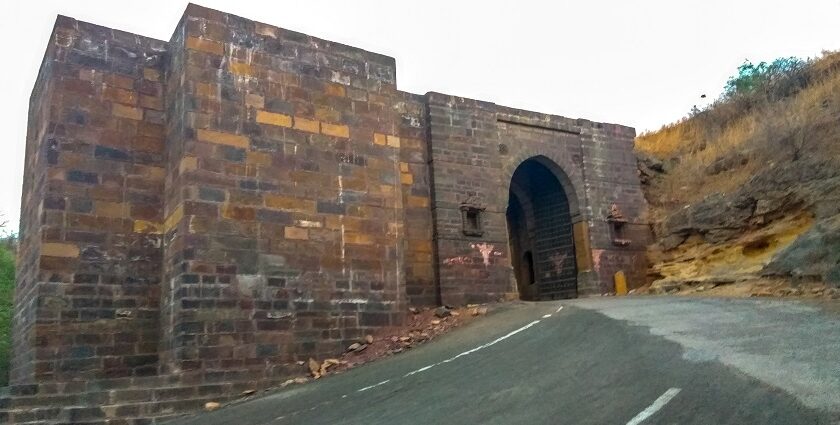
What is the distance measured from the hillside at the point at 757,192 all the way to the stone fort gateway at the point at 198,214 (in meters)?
6.04

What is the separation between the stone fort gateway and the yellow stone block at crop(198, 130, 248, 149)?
19 millimetres

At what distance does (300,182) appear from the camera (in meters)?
10.1

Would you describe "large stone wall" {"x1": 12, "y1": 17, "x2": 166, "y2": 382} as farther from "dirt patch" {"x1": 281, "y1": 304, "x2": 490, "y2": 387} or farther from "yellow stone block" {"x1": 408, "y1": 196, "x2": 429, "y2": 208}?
"yellow stone block" {"x1": 408, "y1": 196, "x2": 429, "y2": 208}

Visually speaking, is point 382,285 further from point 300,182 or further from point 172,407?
point 172,407

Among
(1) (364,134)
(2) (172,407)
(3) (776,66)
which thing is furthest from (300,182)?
(3) (776,66)

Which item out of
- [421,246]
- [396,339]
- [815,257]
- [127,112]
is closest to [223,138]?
[127,112]

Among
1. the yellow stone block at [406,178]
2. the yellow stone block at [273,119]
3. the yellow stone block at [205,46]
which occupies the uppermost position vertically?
the yellow stone block at [205,46]

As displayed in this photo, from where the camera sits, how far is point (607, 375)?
17.8ft

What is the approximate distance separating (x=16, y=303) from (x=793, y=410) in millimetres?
10768

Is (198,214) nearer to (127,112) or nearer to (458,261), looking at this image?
(127,112)

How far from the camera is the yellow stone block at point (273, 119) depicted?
10023mm

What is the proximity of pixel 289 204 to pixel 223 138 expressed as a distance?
136cm

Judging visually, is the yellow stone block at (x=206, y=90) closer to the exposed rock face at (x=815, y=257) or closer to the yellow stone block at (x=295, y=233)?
the yellow stone block at (x=295, y=233)

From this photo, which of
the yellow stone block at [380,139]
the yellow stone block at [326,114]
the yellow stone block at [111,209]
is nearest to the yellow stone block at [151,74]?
the yellow stone block at [111,209]
